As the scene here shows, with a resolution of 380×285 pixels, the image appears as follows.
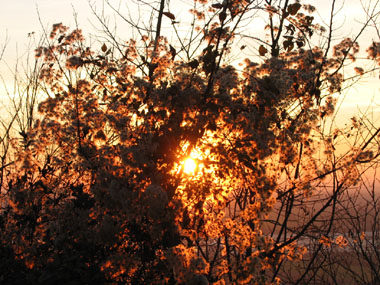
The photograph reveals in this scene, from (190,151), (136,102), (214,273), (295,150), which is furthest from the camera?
(295,150)

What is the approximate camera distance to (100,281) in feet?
15.9

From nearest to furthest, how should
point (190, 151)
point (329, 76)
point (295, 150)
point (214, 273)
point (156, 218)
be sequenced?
point (156, 218), point (190, 151), point (214, 273), point (295, 150), point (329, 76)

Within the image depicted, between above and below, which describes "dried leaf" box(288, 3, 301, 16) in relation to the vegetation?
above

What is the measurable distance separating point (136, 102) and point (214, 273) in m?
2.59

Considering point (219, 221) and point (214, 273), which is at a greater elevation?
point (219, 221)

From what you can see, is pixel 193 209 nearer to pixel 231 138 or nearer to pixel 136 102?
pixel 231 138

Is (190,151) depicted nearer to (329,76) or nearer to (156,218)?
(156,218)

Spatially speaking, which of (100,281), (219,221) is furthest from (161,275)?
(219,221)

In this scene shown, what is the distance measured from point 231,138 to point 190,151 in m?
0.54

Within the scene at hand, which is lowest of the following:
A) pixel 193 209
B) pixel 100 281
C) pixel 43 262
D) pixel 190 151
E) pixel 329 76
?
pixel 100 281

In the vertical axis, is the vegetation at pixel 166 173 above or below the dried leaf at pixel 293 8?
below

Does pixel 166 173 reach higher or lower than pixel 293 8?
lower

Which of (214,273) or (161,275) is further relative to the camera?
(214,273)

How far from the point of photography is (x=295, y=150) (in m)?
6.11
